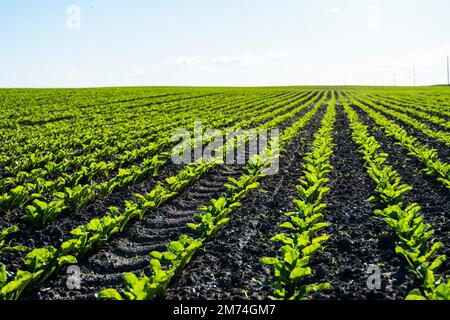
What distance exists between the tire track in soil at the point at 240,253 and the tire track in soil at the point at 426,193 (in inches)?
77.5

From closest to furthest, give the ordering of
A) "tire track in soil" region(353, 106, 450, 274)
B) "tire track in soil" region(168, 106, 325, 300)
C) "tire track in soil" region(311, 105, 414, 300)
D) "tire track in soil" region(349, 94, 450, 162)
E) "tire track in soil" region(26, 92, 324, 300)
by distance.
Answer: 1. "tire track in soil" region(311, 105, 414, 300)
2. "tire track in soil" region(168, 106, 325, 300)
3. "tire track in soil" region(26, 92, 324, 300)
4. "tire track in soil" region(353, 106, 450, 274)
5. "tire track in soil" region(349, 94, 450, 162)

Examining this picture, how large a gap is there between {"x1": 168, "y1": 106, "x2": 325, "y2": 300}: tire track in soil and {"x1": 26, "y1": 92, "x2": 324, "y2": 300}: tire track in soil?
600 millimetres

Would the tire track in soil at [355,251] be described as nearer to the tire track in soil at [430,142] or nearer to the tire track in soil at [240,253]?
the tire track in soil at [240,253]

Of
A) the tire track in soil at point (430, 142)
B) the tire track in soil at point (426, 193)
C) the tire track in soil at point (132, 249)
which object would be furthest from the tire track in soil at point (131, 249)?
the tire track in soil at point (430, 142)

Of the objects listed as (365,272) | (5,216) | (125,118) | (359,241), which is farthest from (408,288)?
(125,118)

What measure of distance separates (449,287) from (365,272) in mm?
991

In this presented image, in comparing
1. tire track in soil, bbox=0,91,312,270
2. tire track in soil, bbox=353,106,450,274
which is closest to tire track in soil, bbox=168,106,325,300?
tire track in soil, bbox=0,91,312,270

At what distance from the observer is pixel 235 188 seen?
24.0ft

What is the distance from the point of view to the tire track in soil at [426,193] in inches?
226

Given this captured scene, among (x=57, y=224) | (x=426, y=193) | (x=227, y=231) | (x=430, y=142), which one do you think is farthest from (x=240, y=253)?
(x=430, y=142)

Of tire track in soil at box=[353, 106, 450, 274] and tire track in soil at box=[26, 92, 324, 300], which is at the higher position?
tire track in soil at box=[353, 106, 450, 274]

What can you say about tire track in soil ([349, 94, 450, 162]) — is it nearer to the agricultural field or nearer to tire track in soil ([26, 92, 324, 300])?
the agricultural field

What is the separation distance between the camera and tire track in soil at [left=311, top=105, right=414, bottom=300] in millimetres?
4266
